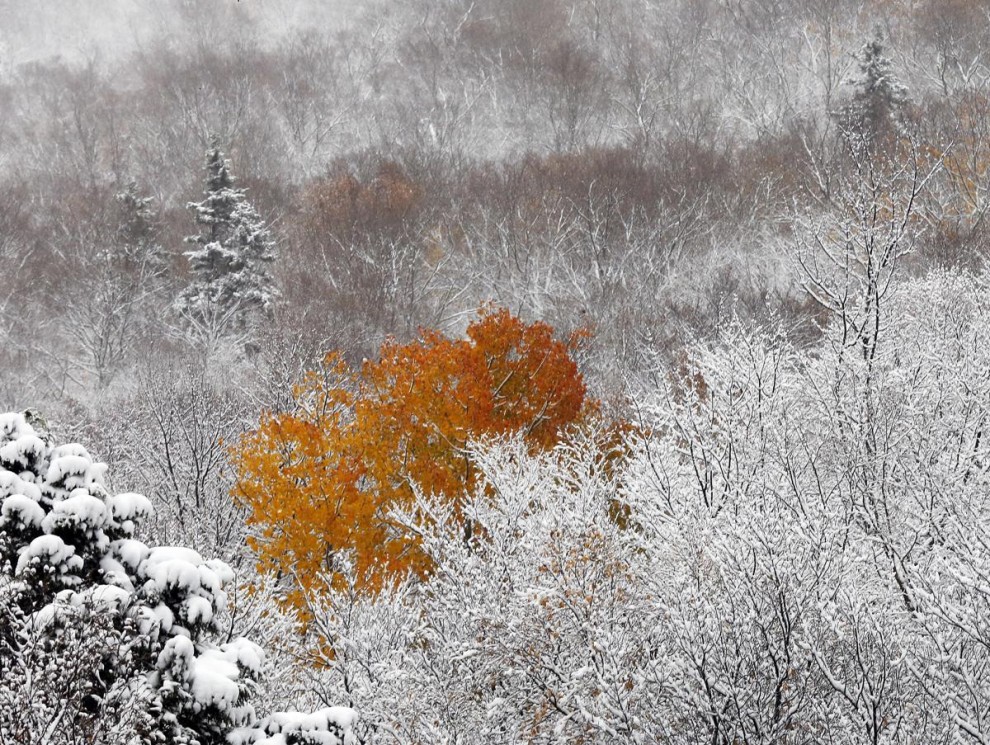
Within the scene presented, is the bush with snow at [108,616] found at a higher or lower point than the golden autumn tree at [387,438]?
higher

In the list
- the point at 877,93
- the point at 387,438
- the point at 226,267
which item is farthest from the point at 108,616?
the point at 877,93

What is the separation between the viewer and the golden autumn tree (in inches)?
698

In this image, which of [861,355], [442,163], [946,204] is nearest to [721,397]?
[861,355]

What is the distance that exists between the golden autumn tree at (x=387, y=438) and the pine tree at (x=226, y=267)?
846cm

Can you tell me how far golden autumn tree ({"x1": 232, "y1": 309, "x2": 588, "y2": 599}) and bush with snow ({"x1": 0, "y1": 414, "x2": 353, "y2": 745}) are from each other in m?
5.92

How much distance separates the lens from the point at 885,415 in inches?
515

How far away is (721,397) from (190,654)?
9799 millimetres

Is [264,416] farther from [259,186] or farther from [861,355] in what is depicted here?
[259,186]

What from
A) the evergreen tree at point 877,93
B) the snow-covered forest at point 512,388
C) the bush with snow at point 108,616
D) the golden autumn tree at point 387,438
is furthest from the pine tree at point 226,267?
the evergreen tree at point 877,93

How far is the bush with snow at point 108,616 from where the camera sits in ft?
22.7

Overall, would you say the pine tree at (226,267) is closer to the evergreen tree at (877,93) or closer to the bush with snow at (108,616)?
the bush with snow at (108,616)


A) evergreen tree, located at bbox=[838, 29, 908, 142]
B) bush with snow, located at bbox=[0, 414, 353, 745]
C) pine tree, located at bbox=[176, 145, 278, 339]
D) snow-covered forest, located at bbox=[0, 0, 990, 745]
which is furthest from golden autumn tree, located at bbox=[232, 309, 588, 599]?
evergreen tree, located at bbox=[838, 29, 908, 142]

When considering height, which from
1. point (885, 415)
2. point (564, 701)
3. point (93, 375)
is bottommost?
point (93, 375)

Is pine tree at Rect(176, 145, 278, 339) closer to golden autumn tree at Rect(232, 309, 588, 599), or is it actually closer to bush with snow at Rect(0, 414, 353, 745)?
golden autumn tree at Rect(232, 309, 588, 599)
